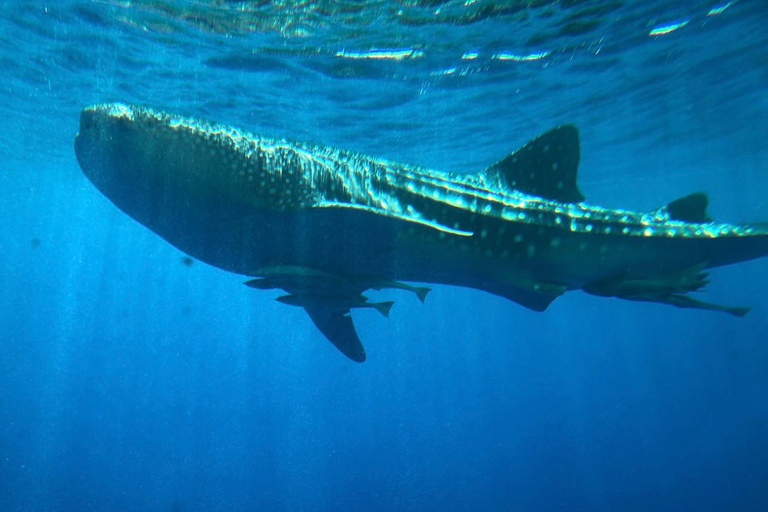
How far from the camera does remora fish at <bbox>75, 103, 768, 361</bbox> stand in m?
2.64

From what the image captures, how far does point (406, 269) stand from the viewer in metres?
3.27

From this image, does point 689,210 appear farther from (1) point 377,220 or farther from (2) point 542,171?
(1) point 377,220

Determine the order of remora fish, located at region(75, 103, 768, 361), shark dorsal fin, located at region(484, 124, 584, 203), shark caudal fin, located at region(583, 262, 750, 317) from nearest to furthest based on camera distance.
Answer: remora fish, located at region(75, 103, 768, 361) → shark caudal fin, located at region(583, 262, 750, 317) → shark dorsal fin, located at region(484, 124, 584, 203)

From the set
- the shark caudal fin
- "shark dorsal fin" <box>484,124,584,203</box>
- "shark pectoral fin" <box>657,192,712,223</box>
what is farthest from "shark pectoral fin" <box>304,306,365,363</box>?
"shark pectoral fin" <box>657,192,712,223</box>

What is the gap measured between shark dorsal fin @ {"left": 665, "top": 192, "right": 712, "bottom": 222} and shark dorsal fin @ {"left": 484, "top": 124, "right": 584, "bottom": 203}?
853 mm

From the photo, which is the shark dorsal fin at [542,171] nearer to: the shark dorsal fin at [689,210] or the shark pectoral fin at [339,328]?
the shark dorsal fin at [689,210]

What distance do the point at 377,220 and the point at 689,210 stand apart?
299 cm

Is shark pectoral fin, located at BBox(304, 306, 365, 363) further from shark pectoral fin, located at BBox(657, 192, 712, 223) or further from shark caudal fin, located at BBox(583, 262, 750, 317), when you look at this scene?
shark pectoral fin, located at BBox(657, 192, 712, 223)

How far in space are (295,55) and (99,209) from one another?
48.5 meters

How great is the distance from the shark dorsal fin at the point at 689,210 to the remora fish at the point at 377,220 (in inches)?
0.5

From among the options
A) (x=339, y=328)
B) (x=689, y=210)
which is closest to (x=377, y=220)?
(x=339, y=328)

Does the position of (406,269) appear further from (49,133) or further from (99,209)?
(99,209)

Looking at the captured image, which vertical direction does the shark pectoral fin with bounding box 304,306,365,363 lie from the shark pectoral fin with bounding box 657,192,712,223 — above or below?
below

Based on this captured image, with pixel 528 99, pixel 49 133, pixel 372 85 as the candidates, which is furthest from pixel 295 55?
pixel 49 133
